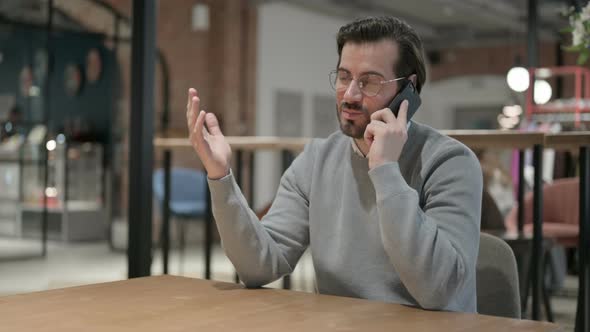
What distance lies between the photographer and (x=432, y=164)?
5.14 feet

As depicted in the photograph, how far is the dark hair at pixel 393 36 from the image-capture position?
167cm

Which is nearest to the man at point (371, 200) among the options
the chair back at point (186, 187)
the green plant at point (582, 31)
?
the green plant at point (582, 31)

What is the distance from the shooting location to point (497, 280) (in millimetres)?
1666

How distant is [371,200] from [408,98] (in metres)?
0.24

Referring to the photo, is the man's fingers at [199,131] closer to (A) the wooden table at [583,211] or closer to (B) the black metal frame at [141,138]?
(B) the black metal frame at [141,138]

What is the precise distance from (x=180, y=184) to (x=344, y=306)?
5914mm

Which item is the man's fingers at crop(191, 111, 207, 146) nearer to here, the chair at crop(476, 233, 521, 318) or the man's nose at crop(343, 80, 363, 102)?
the man's nose at crop(343, 80, 363, 102)

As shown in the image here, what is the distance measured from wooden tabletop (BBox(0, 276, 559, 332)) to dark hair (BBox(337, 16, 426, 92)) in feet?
1.87

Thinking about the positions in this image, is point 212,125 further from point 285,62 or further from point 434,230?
point 285,62

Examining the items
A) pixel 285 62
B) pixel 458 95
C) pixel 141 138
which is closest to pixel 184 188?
pixel 285 62

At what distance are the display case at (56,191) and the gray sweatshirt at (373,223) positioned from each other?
5735 millimetres

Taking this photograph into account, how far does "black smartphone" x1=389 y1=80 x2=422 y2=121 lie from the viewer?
1666mm

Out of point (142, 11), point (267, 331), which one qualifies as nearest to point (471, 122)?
point (142, 11)

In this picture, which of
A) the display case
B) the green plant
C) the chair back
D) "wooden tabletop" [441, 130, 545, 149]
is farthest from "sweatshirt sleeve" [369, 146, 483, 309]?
the display case
